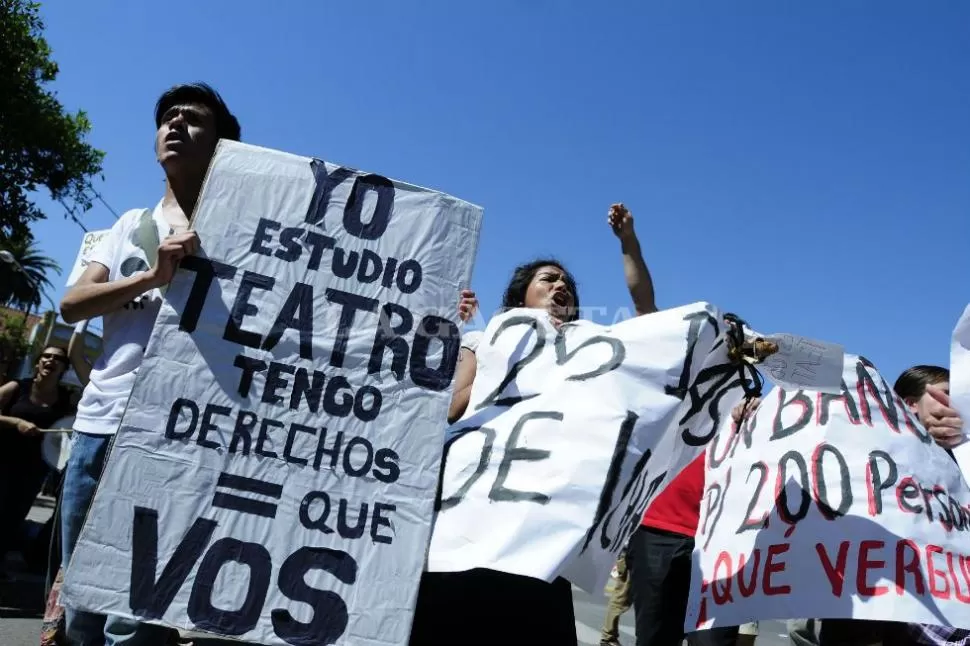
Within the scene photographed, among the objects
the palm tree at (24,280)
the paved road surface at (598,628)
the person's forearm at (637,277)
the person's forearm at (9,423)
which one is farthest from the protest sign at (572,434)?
the palm tree at (24,280)

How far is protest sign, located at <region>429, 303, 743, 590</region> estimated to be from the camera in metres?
2.08

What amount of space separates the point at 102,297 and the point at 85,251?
56 centimetres

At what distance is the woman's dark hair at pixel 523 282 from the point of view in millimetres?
2945

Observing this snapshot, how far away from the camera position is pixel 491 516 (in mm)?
2102

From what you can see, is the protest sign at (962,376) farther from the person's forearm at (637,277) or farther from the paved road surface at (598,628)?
the paved road surface at (598,628)

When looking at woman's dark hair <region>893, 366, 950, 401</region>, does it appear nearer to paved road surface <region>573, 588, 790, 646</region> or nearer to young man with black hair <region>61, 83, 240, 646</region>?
young man with black hair <region>61, 83, 240, 646</region>

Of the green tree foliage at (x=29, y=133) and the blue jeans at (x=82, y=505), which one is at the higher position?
the green tree foliage at (x=29, y=133)

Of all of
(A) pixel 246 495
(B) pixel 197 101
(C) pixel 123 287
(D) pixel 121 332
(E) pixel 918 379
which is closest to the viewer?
(A) pixel 246 495

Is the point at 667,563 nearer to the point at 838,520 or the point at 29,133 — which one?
the point at 838,520

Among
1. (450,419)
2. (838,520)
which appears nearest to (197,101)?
(450,419)

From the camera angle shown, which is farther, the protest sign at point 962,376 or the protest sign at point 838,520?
the protest sign at point 962,376

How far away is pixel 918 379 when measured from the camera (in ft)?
10.9

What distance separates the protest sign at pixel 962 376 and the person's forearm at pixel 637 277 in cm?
125

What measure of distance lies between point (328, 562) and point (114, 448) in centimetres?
63
